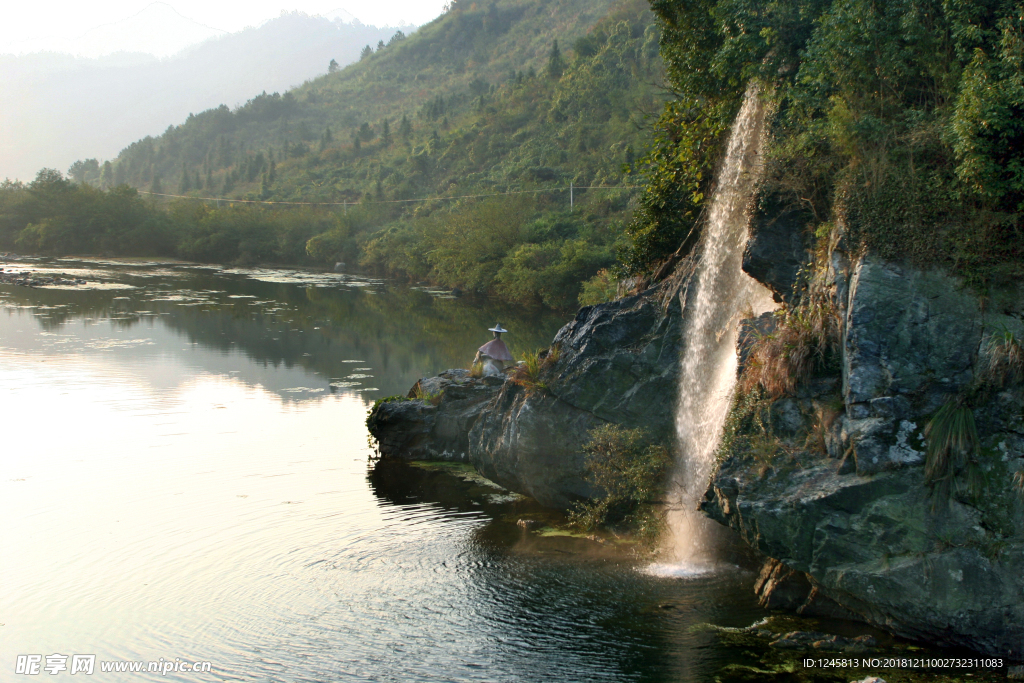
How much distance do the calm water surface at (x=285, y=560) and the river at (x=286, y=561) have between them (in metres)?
0.03

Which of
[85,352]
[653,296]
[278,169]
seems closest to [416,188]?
[278,169]

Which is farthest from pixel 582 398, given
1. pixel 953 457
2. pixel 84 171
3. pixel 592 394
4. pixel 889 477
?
pixel 84 171

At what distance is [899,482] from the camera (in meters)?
7.84

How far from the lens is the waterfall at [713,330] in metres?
10.7

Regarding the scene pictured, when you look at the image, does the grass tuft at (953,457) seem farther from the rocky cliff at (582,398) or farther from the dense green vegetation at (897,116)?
the rocky cliff at (582,398)

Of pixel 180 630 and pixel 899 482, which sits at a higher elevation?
pixel 899 482

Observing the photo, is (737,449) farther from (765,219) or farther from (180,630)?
(180,630)

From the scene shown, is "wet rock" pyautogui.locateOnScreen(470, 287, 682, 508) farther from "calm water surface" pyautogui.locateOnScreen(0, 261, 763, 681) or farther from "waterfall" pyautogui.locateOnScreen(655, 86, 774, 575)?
"calm water surface" pyautogui.locateOnScreen(0, 261, 763, 681)

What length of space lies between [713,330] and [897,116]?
3.65 m

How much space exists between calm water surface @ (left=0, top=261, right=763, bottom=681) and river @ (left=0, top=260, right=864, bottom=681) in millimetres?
33

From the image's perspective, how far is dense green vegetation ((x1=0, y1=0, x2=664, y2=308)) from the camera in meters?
48.9

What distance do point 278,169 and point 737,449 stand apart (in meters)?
115

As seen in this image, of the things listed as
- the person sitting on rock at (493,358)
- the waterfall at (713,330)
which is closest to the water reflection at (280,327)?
the person sitting on rock at (493,358)

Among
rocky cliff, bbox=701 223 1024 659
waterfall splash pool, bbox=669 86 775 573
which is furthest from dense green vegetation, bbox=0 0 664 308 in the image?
rocky cliff, bbox=701 223 1024 659
